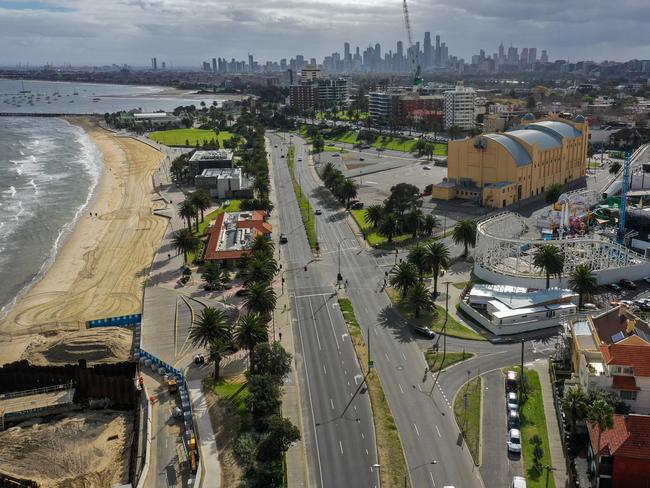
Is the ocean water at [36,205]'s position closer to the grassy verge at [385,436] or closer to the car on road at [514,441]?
the grassy verge at [385,436]

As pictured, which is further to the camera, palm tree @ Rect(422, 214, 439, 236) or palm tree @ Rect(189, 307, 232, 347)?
palm tree @ Rect(422, 214, 439, 236)

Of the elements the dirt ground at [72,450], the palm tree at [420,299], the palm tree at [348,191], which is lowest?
the dirt ground at [72,450]

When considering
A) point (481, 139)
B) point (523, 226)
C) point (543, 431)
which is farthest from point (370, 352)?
point (481, 139)

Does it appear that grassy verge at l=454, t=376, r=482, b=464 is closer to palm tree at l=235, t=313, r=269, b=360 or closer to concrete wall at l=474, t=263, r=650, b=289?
palm tree at l=235, t=313, r=269, b=360

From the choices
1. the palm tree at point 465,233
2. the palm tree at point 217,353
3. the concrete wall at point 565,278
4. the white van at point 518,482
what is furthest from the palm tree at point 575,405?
the palm tree at point 465,233

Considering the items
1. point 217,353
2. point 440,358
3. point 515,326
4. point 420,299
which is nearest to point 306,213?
point 420,299

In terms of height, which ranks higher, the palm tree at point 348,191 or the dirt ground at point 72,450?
the palm tree at point 348,191

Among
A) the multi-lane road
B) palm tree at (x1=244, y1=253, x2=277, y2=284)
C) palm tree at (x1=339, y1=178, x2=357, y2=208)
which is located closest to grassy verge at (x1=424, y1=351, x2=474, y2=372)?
the multi-lane road

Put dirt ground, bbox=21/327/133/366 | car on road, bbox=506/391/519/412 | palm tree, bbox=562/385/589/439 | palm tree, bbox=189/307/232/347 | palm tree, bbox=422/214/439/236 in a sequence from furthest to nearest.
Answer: palm tree, bbox=422/214/439/236
dirt ground, bbox=21/327/133/366
palm tree, bbox=189/307/232/347
car on road, bbox=506/391/519/412
palm tree, bbox=562/385/589/439
